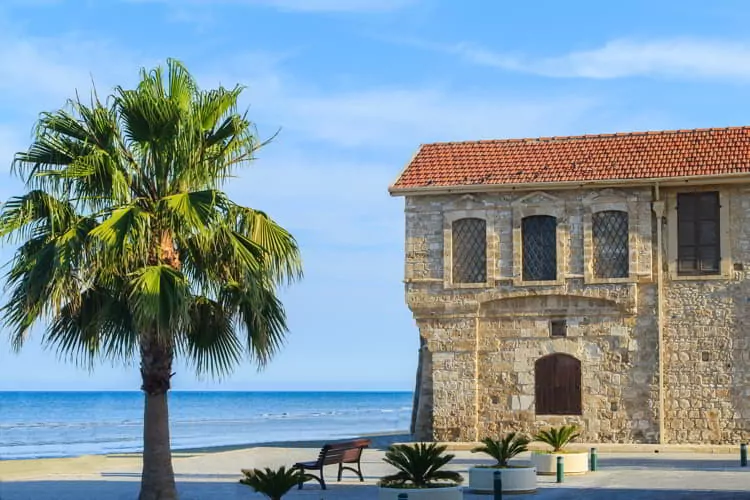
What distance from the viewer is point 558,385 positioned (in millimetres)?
30078

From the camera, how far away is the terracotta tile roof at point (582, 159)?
29.5m

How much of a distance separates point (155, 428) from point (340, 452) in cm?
509

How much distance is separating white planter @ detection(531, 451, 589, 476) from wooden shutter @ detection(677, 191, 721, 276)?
831cm

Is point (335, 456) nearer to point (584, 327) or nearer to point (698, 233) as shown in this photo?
point (584, 327)

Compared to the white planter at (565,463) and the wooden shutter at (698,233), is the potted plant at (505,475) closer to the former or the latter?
the white planter at (565,463)

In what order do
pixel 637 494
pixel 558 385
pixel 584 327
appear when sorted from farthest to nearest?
pixel 558 385, pixel 584 327, pixel 637 494

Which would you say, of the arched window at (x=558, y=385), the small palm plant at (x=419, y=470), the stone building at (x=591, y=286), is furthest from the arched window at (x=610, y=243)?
the small palm plant at (x=419, y=470)

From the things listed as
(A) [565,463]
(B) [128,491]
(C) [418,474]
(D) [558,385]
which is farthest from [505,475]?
(D) [558,385]

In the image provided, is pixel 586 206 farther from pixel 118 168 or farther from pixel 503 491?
pixel 118 168

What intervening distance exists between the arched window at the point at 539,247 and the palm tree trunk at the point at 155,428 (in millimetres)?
14140

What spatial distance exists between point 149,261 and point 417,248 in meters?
13.7

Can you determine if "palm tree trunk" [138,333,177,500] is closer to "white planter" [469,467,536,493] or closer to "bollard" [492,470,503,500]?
"bollard" [492,470,503,500]

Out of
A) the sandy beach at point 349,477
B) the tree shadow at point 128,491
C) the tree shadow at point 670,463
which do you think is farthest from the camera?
the tree shadow at point 670,463

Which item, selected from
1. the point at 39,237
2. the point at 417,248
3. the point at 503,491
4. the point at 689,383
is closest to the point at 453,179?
the point at 417,248
